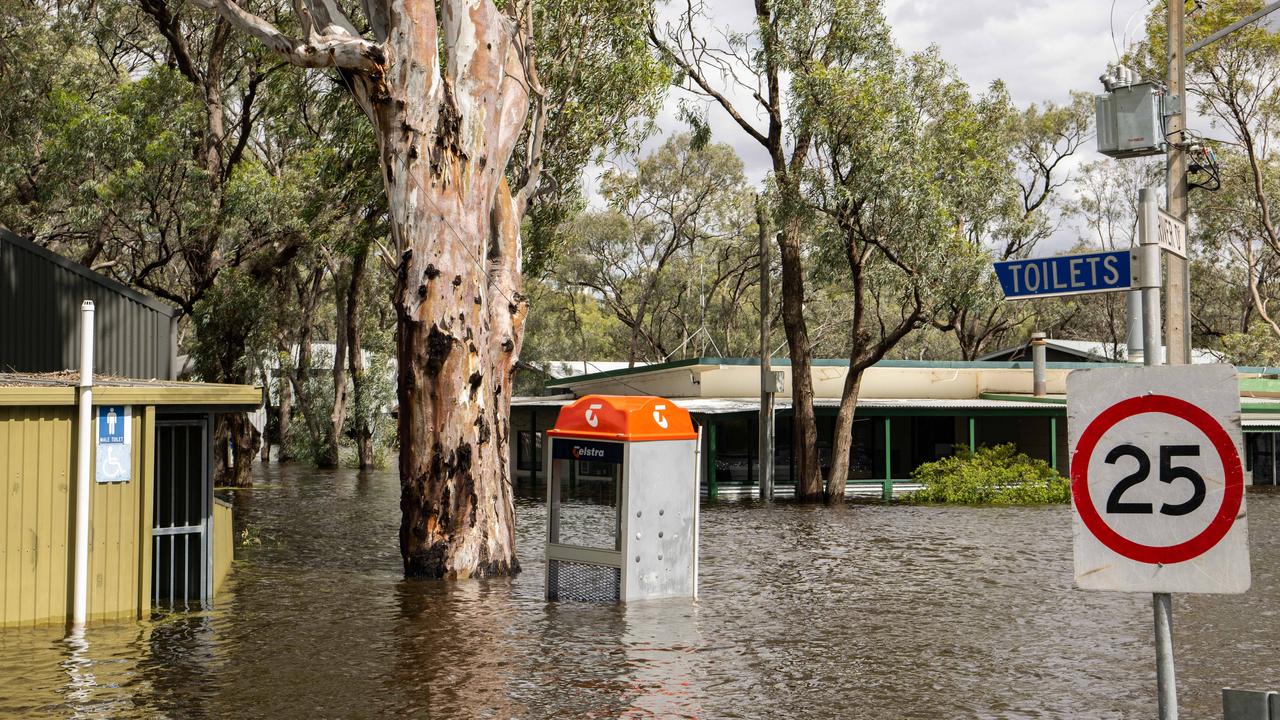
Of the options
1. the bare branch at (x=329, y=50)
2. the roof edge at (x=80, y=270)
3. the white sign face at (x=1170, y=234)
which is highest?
the bare branch at (x=329, y=50)

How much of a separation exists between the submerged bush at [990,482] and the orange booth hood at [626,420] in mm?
20492

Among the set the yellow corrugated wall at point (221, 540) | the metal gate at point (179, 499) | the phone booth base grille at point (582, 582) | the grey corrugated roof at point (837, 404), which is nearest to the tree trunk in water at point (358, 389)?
the grey corrugated roof at point (837, 404)

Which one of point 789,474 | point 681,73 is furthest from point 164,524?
point 789,474

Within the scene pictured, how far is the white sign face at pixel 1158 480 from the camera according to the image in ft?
13.4

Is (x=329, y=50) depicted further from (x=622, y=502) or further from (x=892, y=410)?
(x=892, y=410)

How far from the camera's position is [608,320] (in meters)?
83.3

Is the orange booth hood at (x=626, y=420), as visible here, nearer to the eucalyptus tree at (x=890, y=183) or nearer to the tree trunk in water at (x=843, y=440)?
the eucalyptus tree at (x=890, y=183)

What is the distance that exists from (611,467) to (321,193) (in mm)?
19994

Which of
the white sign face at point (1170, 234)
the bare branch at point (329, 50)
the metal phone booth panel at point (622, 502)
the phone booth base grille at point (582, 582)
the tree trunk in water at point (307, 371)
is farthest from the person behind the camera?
the tree trunk in water at point (307, 371)

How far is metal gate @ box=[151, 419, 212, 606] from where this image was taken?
12.8 m

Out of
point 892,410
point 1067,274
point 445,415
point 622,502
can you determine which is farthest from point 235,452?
point 1067,274

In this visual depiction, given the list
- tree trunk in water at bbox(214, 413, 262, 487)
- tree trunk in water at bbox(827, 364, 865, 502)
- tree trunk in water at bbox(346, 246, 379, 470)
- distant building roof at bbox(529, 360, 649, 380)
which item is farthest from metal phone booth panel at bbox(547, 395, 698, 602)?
distant building roof at bbox(529, 360, 649, 380)

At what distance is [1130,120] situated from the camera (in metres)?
7.32

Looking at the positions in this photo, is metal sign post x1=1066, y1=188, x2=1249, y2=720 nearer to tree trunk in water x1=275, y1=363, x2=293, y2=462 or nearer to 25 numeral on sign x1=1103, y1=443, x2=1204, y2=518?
25 numeral on sign x1=1103, y1=443, x2=1204, y2=518
